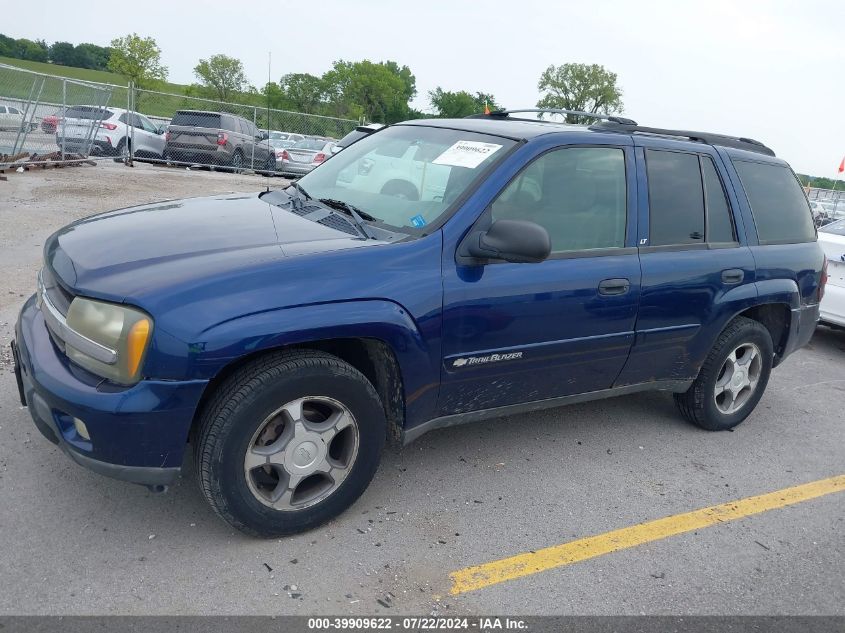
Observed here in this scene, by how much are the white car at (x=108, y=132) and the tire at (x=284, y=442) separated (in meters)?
15.0

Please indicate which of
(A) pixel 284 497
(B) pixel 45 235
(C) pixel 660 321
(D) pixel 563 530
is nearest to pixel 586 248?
(C) pixel 660 321

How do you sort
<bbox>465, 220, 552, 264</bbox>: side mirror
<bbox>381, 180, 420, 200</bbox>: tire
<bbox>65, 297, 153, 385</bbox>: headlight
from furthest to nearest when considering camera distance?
1. <bbox>381, 180, 420, 200</bbox>: tire
2. <bbox>465, 220, 552, 264</bbox>: side mirror
3. <bbox>65, 297, 153, 385</bbox>: headlight

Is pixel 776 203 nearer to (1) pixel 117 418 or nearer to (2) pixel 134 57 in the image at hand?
(1) pixel 117 418

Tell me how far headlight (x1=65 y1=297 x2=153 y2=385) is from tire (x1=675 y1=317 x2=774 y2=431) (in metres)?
3.32

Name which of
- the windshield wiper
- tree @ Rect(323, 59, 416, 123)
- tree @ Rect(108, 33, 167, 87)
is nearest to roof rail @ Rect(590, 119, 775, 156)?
the windshield wiper

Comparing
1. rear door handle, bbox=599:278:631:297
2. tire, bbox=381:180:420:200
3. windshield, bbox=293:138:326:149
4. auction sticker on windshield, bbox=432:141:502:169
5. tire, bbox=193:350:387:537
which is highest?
windshield, bbox=293:138:326:149

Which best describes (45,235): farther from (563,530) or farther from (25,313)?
(563,530)

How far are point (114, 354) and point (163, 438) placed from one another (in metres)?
0.36

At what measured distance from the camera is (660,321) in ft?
13.0

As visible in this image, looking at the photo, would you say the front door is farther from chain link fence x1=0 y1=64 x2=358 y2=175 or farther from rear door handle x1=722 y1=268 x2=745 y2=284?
chain link fence x1=0 y1=64 x2=358 y2=175

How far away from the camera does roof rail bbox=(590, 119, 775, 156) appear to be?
162 inches

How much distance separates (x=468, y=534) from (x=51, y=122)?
598 inches

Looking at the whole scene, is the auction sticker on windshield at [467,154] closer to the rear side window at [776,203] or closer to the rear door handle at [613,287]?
the rear door handle at [613,287]

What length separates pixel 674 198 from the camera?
161 inches
